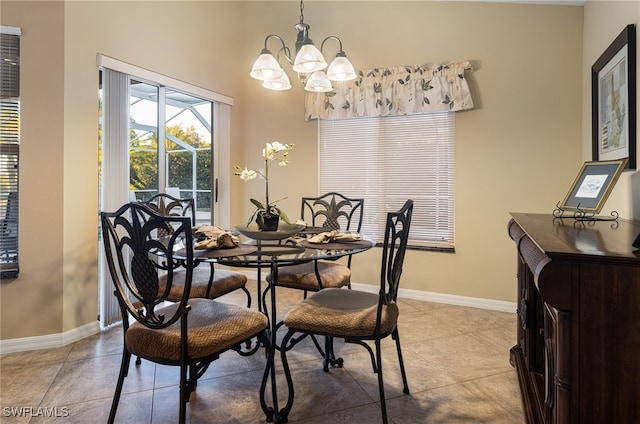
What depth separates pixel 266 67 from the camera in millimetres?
2238

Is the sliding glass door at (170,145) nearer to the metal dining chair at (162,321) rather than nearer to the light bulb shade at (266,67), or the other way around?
the light bulb shade at (266,67)

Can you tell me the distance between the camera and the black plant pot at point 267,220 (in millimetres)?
2141

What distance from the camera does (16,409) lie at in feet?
5.84

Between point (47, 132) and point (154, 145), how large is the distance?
90 centimetres

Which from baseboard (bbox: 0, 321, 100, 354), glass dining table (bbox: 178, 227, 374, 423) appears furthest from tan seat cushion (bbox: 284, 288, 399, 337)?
baseboard (bbox: 0, 321, 100, 354)

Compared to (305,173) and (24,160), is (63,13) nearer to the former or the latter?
(24,160)

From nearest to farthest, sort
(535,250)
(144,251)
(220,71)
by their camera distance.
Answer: (535,250), (144,251), (220,71)

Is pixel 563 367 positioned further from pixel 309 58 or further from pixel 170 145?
pixel 170 145

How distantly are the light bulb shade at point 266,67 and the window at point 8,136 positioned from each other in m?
1.55

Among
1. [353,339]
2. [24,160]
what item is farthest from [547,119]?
[24,160]

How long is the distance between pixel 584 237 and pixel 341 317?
3.27 feet

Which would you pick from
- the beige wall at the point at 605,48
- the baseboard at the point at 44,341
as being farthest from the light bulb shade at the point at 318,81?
the baseboard at the point at 44,341

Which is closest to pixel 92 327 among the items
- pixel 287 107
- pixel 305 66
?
pixel 305 66

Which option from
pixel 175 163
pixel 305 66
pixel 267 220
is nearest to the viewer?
pixel 267 220
